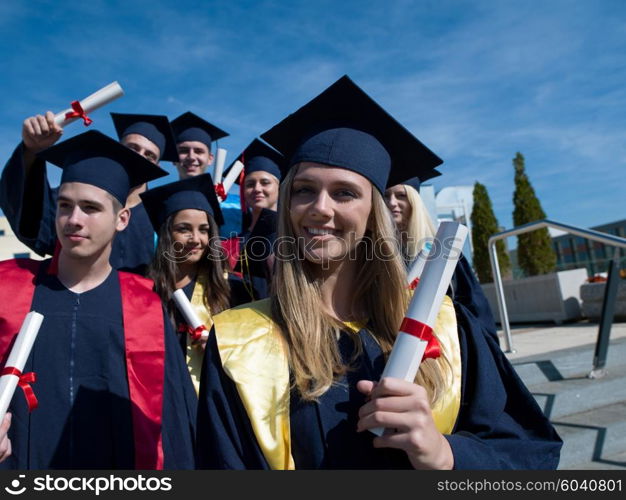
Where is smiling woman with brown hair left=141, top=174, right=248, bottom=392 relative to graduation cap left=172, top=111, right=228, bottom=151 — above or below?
below

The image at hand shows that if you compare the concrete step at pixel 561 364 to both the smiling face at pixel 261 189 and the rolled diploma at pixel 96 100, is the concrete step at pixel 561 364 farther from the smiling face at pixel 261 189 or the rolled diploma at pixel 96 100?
the rolled diploma at pixel 96 100

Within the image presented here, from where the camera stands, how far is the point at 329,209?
1.64 meters

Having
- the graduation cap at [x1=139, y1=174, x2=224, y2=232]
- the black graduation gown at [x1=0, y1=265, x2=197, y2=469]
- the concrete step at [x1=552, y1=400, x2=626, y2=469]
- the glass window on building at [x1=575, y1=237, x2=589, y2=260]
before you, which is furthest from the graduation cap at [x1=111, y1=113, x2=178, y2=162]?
the glass window on building at [x1=575, y1=237, x2=589, y2=260]

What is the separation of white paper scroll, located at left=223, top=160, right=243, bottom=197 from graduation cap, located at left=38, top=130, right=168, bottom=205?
1.94 meters

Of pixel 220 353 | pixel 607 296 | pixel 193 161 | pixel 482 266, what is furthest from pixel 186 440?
pixel 482 266

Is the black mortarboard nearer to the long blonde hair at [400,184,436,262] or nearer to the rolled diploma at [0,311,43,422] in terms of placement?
the long blonde hair at [400,184,436,262]

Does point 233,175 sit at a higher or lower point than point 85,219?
higher

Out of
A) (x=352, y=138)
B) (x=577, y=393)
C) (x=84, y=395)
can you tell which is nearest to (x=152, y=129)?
(x=84, y=395)

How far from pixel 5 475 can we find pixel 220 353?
2.76 feet

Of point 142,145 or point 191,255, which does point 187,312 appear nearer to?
point 191,255

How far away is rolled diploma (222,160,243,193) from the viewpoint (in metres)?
5.07

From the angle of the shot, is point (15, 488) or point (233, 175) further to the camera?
point (233, 175)

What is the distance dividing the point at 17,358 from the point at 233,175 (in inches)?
140

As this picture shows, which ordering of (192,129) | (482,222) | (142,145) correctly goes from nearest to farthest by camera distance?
(142,145) < (192,129) < (482,222)
